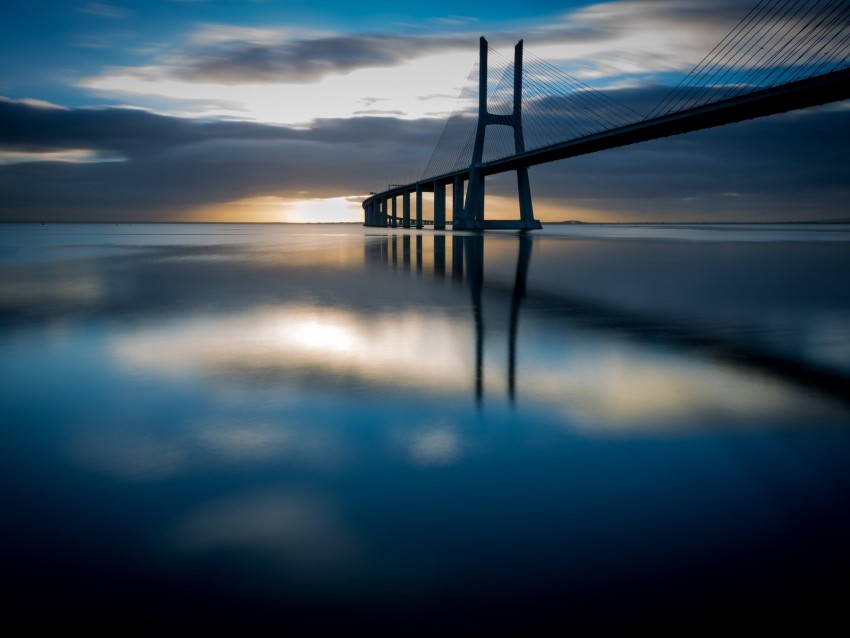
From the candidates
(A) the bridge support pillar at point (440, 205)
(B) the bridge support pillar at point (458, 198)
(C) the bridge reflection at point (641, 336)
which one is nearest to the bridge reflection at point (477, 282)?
(C) the bridge reflection at point (641, 336)

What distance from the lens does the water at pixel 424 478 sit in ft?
6.73

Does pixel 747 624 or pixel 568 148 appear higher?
pixel 568 148

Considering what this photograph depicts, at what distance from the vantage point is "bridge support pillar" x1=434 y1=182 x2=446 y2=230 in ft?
212

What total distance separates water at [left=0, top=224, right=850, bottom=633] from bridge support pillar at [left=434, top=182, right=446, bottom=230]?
2314 inches

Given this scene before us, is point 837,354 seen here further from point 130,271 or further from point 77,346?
point 130,271

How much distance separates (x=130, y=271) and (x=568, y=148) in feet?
88.5

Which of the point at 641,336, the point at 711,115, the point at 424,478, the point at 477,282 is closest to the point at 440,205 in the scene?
the point at 711,115

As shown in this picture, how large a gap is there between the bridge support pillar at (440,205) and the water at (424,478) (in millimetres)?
58788

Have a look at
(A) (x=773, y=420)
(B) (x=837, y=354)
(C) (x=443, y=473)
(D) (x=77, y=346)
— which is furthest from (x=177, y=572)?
(B) (x=837, y=354)

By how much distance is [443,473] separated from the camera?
122 inches

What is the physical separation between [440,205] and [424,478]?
210ft

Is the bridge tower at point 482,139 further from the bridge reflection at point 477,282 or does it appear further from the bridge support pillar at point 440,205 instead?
the bridge reflection at point 477,282

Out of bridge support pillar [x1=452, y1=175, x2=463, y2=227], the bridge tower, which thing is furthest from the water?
bridge support pillar [x1=452, y1=175, x2=463, y2=227]

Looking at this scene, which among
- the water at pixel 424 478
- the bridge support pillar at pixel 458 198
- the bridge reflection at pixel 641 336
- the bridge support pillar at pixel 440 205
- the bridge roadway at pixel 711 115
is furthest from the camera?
the bridge support pillar at pixel 440 205
